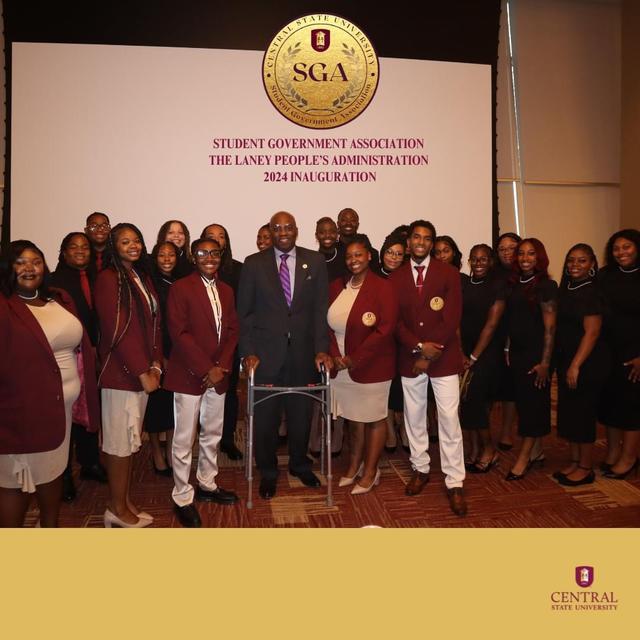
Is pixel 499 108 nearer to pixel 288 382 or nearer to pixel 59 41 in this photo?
pixel 59 41

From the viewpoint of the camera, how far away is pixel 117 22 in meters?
5.55

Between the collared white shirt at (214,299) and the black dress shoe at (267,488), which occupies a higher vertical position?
the collared white shirt at (214,299)

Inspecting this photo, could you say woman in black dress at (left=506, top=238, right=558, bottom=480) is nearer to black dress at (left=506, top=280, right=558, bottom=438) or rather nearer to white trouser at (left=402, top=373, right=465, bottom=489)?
black dress at (left=506, top=280, right=558, bottom=438)

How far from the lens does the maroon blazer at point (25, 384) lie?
210cm

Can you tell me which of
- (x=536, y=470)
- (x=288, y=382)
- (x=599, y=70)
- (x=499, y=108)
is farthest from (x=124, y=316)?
(x=599, y=70)

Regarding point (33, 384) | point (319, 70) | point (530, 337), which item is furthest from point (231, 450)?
point (319, 70)

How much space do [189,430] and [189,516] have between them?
462 millimetres

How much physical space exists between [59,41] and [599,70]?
269 inches

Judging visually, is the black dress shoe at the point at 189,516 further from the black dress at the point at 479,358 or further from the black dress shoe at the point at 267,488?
the black dress at the point at 479,358

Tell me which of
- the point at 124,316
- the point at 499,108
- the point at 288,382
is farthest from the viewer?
the point at 499,108

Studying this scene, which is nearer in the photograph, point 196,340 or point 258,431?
point 196,340

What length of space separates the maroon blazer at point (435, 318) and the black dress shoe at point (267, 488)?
1067mm

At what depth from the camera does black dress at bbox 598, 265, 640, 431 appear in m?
3.49
